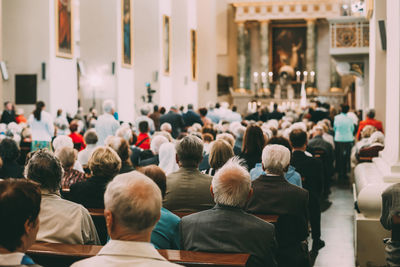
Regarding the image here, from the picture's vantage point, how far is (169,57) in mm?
26156

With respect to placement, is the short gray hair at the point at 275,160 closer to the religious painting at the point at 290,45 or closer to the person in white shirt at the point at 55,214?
the person in white shirt at the point at 55,214

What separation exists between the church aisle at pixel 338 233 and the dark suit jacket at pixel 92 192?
2.79 m

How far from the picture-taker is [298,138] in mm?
8125

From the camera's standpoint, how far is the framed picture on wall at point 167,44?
991 inches

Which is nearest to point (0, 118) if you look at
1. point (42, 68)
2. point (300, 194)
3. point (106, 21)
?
point (42, 68)

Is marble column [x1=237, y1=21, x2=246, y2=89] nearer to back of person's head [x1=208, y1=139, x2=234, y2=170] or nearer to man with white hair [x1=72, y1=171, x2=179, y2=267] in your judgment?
back of person's head [x1=208, y1=139, x2=234, y2=170]

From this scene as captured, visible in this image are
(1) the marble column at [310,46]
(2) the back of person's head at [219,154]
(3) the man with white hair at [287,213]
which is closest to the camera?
(3) the man with white hair at [287,213]

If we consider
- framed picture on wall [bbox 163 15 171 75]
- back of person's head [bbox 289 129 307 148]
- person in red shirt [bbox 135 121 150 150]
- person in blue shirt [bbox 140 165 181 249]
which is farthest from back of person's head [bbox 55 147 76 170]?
framed picture on wall [bbox 163 15 171 75]

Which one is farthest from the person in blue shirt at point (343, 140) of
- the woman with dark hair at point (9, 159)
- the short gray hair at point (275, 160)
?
the short gray hair at point (275, 160)

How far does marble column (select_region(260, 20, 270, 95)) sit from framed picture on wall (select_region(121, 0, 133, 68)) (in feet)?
44.5

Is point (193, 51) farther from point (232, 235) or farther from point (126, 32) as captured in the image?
point (232, 235)

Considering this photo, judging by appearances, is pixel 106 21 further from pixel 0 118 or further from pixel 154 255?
pixel 154 255

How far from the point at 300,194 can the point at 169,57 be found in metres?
21.3

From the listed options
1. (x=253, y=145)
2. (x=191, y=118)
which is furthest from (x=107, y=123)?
(x=253, y=145)
